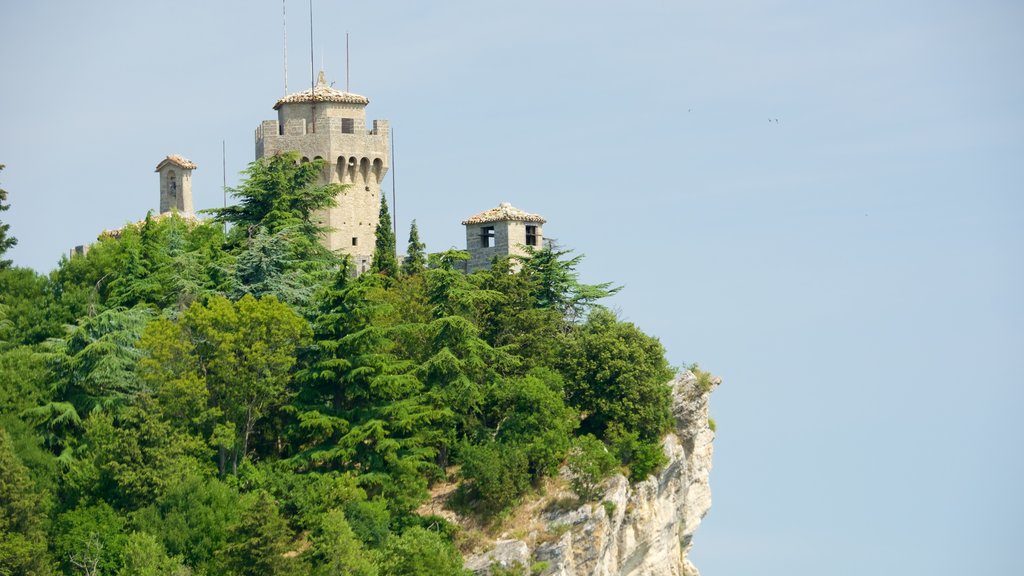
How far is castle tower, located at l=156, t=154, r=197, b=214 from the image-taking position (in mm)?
103125

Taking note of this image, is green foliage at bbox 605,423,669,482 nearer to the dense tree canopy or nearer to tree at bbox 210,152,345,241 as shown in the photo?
the dense tree canopy

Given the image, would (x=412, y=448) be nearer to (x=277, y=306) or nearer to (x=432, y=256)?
(x=277, y=306)

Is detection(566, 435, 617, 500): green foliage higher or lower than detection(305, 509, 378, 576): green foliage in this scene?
higher

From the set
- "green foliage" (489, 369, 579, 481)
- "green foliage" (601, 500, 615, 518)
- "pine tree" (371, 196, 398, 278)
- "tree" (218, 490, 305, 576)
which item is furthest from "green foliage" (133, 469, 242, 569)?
"pine tree" (371, 196, 398, 278)

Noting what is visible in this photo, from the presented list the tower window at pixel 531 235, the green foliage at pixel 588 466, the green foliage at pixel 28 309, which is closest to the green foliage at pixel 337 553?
the green foliage at pixel 588 466

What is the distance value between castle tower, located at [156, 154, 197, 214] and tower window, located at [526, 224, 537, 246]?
63.0ft

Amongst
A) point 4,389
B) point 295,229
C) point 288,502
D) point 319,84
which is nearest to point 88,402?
point 4,389

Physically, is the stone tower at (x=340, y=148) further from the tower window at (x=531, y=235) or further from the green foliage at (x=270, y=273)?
the green foliage at (x=270, y=273)

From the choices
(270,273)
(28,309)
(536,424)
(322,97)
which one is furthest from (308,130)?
(536,424)

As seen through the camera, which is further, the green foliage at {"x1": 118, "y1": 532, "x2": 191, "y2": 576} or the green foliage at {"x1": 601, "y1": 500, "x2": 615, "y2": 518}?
the green foliage at {"x1": 601, "y1": 500, "x2": 615, "y2": 518}

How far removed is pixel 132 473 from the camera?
231ft

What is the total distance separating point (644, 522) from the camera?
77.8 metres

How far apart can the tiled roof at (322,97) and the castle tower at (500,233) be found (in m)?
8.03

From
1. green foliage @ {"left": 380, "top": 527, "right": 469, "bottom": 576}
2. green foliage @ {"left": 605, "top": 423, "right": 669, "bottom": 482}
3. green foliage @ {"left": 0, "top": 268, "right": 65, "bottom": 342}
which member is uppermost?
green foliage @ {"left": 0, "top": 268, "right": 65, "bottom": 342}
